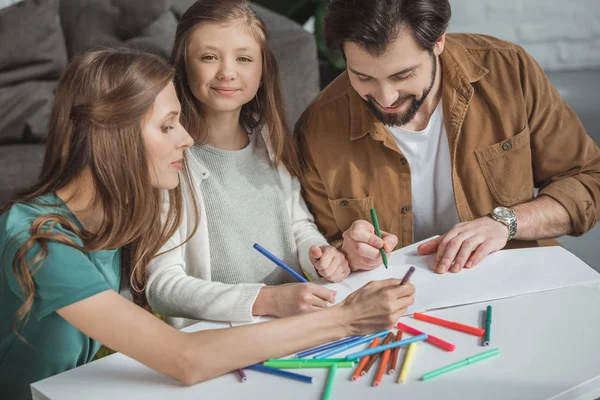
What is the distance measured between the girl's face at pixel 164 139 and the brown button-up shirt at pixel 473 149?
21.4 inches

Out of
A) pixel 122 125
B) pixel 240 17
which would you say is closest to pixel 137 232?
pixel 122 125

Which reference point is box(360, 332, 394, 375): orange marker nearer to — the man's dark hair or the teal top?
the teal top

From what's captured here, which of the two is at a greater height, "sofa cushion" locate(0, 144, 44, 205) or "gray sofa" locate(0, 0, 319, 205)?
"gray sofa" locate(0, 0, 319, 205)

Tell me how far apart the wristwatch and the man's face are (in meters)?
0.33

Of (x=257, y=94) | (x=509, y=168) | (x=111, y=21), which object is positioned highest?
(x=111, y=21)

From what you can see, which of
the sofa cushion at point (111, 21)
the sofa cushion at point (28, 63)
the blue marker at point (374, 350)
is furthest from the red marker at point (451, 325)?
the sofa cushion at point (111, 21)

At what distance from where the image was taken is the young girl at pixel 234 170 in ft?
5.92

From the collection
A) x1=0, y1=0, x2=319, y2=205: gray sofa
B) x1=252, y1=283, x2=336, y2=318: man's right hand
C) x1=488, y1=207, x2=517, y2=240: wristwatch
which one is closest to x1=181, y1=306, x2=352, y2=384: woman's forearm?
x1=252, y1=283, x2=336, y2=318: man's right hand

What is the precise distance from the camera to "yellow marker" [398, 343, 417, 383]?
1.31 m

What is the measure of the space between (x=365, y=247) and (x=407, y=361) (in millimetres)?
429

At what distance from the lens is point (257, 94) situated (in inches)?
79.8

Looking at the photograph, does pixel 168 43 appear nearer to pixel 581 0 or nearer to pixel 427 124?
pixel 427 124

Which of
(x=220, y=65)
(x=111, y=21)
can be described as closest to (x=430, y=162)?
(x=220, y=65)

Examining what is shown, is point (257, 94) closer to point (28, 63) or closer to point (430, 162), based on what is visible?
point (430, 162)
